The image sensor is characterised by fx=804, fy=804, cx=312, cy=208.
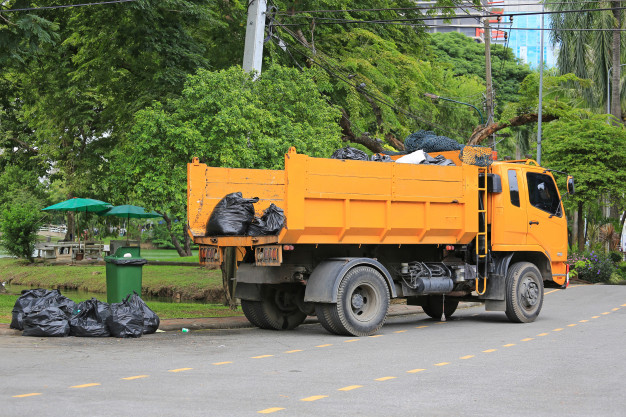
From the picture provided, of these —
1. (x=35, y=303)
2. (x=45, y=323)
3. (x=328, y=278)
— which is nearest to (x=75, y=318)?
(x=45, y=323)

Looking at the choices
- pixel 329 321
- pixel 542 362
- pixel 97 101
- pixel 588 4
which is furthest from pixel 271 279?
pixel 588 4

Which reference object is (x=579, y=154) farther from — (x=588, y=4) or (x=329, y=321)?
(x=329, y=321)

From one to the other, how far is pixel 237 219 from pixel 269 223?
71 cm

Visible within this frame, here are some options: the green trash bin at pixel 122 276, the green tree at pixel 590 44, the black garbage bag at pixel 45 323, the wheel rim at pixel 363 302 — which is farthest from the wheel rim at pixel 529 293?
the green tree at pixel 590 44

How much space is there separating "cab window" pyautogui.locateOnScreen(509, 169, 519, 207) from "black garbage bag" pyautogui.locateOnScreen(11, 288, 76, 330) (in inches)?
299

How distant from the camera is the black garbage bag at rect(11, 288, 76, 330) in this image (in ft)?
Answer: 38.2

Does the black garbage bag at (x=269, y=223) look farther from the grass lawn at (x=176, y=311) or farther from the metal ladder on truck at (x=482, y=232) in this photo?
the metal ladder on truck at (x=482, y=232)

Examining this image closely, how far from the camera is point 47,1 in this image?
18562 millimetres

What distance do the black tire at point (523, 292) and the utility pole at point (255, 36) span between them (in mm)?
6658

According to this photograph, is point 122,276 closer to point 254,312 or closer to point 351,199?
point 254,312

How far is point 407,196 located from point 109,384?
19.7 ft

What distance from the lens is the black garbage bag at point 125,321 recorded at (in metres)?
11.5

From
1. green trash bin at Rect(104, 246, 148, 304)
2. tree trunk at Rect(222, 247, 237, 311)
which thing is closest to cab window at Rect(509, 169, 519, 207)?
tree trunk at Rect(222, 247, 237, 311)

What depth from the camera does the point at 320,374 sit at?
28.0ft
